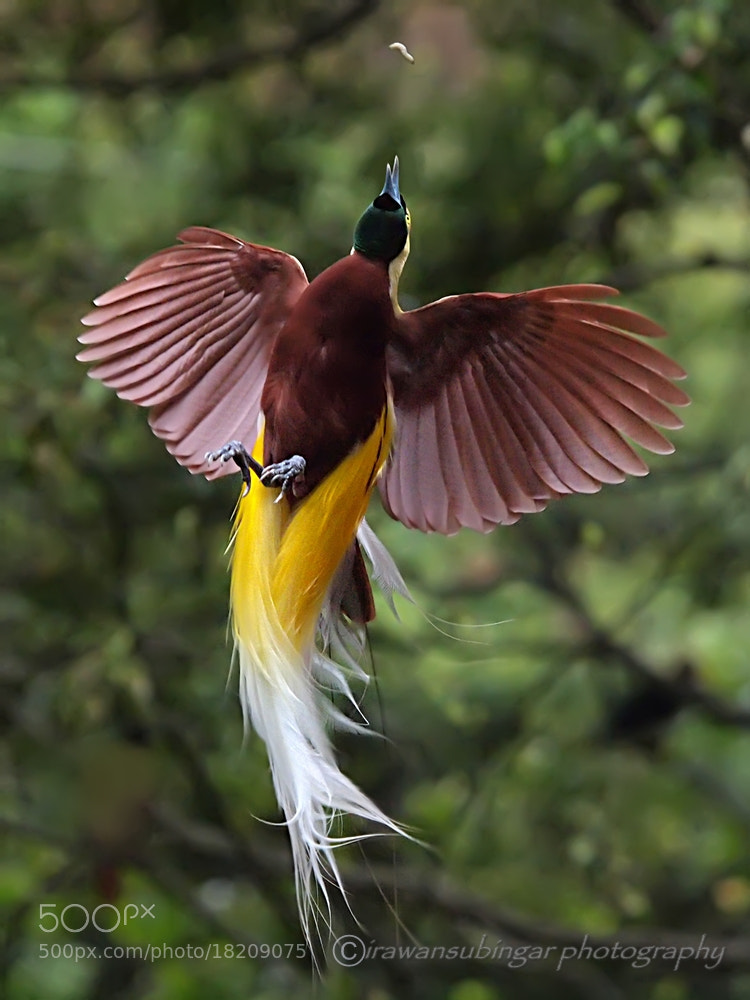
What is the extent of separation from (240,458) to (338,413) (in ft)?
0.48

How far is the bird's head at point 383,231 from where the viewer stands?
126 cm

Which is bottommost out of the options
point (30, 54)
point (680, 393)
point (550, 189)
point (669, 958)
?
point (669, 958)

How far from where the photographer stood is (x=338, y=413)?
1.28 meters

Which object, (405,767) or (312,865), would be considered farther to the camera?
(405,767)

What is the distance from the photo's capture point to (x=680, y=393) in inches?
49.6

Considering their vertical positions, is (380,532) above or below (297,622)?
below

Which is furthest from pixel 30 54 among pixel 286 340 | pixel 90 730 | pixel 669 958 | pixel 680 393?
pixel 669 958

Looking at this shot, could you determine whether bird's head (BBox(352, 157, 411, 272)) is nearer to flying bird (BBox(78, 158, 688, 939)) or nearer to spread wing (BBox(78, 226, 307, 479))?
flying bird (BBox(78, 158, 688, 939))

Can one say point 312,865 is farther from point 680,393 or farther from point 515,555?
point 515,555

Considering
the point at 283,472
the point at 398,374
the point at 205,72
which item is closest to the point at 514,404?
the point at 398,374

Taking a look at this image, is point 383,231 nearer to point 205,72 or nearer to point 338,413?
point 338,413

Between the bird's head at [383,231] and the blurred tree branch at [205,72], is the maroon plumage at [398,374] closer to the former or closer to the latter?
the bird's head at [383,231]

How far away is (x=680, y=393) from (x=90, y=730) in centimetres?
163

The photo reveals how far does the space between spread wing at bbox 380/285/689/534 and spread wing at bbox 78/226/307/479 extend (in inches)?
6.0
